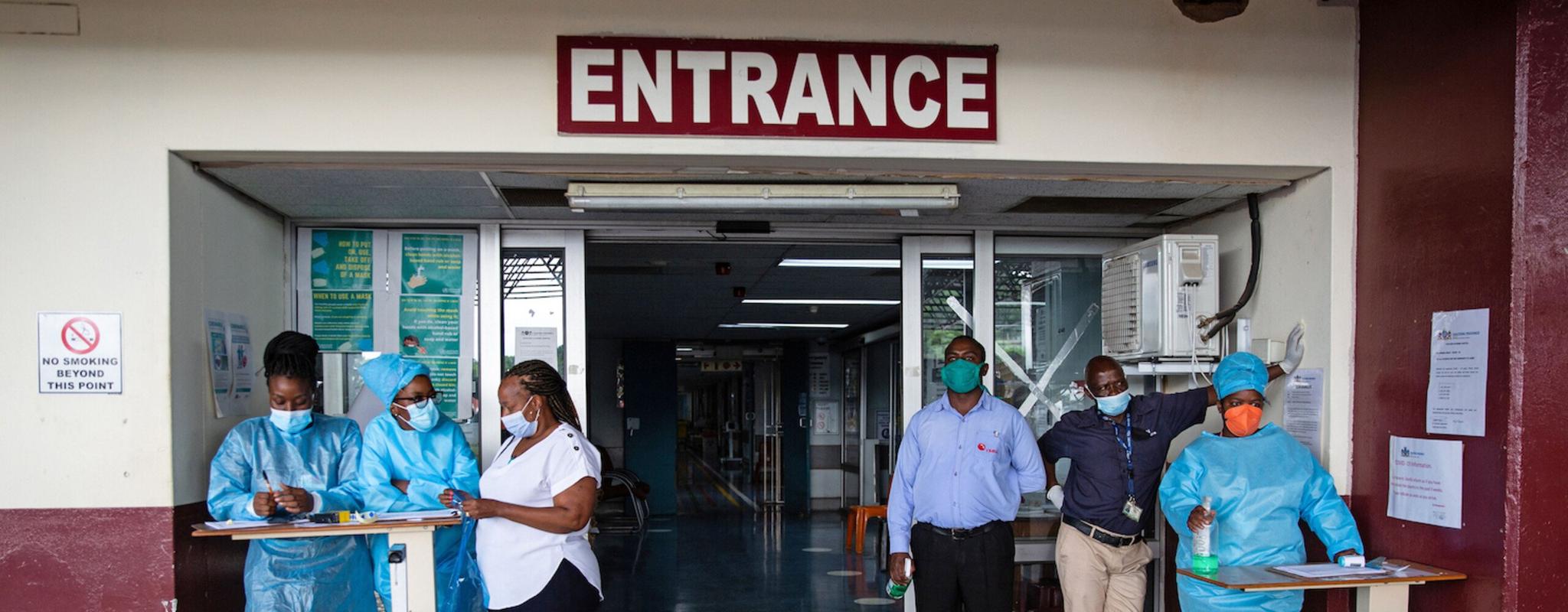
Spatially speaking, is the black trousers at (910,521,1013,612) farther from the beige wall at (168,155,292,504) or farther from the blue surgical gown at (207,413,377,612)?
the beige wall at (168,155,292,504)

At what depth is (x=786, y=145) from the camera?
376 centimetres

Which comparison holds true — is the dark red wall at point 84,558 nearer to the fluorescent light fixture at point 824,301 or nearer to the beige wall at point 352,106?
the beige wall at point 352,106

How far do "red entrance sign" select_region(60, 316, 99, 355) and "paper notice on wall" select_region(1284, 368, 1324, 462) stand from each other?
416 cm

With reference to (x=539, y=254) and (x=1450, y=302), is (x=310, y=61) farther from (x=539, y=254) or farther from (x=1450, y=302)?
(x=1450, y=302)

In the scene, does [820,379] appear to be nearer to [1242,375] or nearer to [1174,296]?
[1174,296]

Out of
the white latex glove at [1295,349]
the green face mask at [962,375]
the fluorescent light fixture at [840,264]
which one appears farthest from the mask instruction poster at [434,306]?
the white latex glove at [1295,349]

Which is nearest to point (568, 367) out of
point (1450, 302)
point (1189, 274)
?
point (1189, 274)

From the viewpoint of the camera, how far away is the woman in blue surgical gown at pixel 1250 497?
3.63m

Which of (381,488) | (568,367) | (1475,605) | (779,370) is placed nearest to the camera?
(1475,605)

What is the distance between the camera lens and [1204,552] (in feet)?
11.3

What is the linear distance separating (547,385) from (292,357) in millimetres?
1023

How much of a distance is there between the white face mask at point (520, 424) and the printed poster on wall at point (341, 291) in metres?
1.72

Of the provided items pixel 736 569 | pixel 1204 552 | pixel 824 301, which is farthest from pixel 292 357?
pixel 824 301

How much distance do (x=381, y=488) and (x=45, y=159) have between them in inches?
59.6
